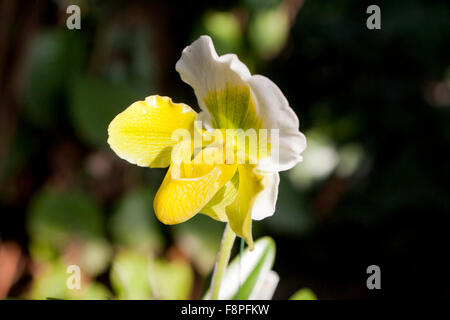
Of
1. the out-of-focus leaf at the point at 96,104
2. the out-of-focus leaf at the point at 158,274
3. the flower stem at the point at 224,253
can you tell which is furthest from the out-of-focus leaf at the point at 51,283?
the flower stem at the point at 224,253

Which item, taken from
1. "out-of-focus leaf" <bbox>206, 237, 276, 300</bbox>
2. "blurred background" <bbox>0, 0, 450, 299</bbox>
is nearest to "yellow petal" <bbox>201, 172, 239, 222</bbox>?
"out-of-focus leaf" <bbox>206, 237, 276, 300</bbox>

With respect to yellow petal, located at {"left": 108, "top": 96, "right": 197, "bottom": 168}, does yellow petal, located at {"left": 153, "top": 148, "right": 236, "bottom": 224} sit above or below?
below

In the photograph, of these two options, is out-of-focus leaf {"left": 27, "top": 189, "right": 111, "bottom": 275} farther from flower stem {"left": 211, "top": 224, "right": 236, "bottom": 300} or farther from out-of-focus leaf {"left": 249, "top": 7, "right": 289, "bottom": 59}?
flower stem {"left": 211, "top": 224, "right": 236, "bottom": 300}

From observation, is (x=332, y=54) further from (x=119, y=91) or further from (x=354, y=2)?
(x=119, y=91)

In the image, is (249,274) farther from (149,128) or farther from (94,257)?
(94,257)

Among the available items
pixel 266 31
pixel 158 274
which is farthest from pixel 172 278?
pixel 266 31

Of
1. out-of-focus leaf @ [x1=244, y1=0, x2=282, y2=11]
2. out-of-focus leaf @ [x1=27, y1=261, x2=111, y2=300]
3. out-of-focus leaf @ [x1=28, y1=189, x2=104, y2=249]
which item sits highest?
out-of-focus leaf @ [x1=244, y1=0, x2=282, y2=11]

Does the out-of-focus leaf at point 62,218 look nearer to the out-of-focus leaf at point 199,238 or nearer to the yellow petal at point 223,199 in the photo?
the out-of-focus leaf at point 199,238
